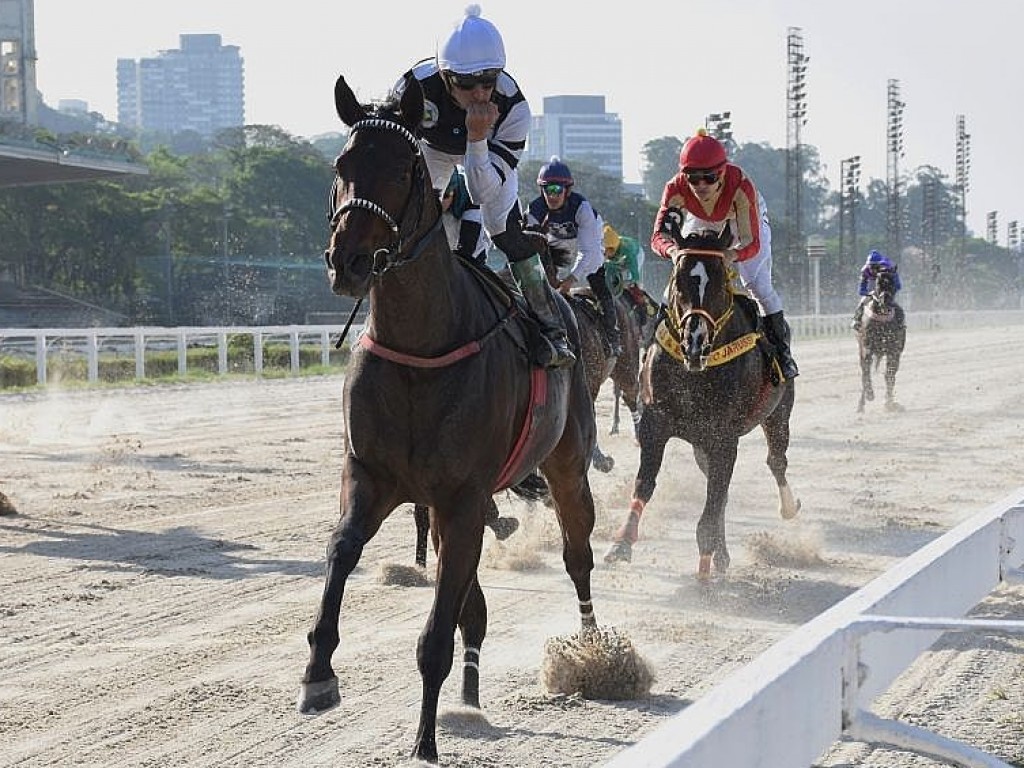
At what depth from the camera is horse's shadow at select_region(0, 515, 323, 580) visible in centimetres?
820

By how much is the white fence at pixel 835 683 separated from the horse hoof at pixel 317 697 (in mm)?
1368

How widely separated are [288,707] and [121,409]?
1354 centimetres

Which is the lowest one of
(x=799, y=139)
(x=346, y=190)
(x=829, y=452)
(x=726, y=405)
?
(x=829, y=452)

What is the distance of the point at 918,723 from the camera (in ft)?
16.8

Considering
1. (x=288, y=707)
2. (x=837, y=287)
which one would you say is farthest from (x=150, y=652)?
(x=837, y=287)

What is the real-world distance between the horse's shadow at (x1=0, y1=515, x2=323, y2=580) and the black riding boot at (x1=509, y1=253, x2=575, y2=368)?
8.61ft

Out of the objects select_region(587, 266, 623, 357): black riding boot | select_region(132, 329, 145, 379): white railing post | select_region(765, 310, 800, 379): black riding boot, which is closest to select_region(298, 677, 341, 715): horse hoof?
select_region(765, 310, 800, 379): black riding boot

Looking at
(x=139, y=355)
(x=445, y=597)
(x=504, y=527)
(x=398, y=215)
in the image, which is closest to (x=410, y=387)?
(x=398, y=215)

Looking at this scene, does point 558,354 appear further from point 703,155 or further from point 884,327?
point 884,327

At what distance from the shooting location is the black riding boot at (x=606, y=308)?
34.8 feet

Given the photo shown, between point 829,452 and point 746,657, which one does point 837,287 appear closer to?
point 829,452

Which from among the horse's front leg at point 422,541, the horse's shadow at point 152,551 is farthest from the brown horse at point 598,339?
the horse's shadow at point 152,551

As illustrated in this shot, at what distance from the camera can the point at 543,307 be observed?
19.7 ft

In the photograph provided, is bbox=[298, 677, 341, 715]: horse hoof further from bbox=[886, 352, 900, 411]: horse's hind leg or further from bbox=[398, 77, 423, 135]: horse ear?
bbox=[886, 352, 900, 411]: horse's hind leg
